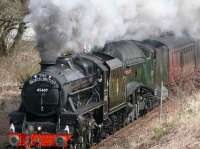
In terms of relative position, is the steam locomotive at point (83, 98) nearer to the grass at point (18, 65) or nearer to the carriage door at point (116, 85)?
the carriage door at point (116, 85)

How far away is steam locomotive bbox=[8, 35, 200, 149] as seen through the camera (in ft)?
39.2

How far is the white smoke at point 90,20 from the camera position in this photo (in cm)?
1260

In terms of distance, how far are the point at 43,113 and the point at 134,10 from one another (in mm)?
6265

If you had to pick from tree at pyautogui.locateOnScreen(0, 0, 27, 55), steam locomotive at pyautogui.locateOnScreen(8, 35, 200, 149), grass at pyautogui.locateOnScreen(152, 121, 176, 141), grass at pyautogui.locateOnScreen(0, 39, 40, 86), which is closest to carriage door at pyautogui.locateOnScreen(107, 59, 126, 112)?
steam locomotive at pyautogui.locateOnScreen(8, 35, 200, 149)

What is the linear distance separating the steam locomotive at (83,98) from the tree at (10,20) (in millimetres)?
8406

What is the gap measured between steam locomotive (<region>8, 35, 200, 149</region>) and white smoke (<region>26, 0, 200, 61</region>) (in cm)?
43

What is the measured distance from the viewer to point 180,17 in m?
20.6

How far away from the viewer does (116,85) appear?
14430mm

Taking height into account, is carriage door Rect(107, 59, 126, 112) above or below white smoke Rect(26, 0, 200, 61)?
below

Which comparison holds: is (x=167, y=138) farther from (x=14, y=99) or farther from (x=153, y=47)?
(x=14, y=99)

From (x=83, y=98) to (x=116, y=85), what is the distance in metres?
1.57

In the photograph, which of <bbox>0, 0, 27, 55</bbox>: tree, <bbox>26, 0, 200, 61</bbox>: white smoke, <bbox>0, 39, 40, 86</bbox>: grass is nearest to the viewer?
<bbox>26, 0, 200, 61</bbox>: white smoke

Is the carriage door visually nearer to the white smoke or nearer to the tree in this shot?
the white smoke

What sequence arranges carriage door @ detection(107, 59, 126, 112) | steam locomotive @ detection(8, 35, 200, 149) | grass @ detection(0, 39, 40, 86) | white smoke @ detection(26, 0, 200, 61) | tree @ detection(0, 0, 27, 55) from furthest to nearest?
grass @ detection(0, 39, 40, 86), tree @ detection(0, 0, 27, 55), carriage door @ detection(107, 59, 126, 112), white smoke @ detection(26, 0, 200, 61), steam locomotive @ detection(8, 35, 200, 149)
